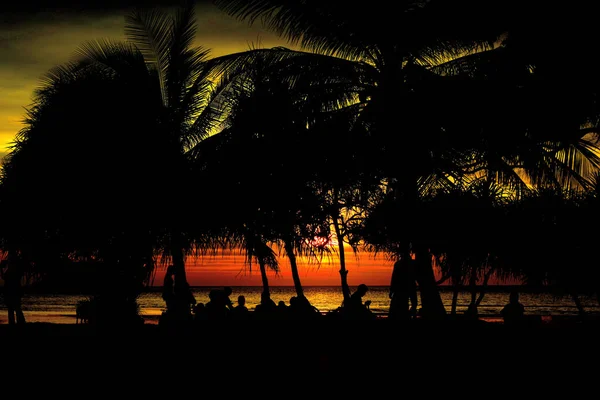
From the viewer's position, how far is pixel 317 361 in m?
10.1

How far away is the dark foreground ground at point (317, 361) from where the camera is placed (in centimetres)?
831

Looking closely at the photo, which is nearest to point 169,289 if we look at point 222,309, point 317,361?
point 222,309

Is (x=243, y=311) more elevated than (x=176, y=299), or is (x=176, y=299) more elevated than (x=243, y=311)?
(x=176, y=299)

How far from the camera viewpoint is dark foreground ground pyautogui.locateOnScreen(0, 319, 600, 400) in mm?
8312

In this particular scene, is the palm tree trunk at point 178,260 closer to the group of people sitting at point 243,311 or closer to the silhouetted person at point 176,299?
the silhouetted person at point 176,299

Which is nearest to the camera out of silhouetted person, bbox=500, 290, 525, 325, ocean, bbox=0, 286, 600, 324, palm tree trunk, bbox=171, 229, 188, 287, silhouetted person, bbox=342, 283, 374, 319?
silhouetted person, bbox=500, 290, 525, 325

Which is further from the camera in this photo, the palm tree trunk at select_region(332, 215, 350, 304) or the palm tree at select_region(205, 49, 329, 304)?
the palm tree trunk at select_region(332, 215, 350, 304)

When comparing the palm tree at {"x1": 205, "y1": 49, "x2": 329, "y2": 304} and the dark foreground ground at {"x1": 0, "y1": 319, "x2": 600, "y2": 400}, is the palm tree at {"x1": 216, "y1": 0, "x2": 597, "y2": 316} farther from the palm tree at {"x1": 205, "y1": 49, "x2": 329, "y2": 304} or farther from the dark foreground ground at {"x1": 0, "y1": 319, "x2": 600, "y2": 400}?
the dark foreground ground at {"x1": 0, "y1": 319, "x2": 600, "y2": 400}

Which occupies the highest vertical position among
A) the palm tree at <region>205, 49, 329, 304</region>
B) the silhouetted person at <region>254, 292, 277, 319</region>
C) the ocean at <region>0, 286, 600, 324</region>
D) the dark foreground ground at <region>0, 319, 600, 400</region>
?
the palm tree at <region>205, 49, 329, 304</region>

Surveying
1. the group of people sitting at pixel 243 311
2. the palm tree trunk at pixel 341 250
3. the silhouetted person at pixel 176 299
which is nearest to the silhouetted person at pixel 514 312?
the group of people sitting at pixel 243 311

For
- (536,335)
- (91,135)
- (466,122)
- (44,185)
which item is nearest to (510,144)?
(466,122)

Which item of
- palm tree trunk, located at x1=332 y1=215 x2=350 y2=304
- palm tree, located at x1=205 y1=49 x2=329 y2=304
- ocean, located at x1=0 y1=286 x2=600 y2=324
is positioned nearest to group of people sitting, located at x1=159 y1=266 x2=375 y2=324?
palm tree, located at x1=205 y1=49 x2=329 y2=304

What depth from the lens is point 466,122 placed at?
14.4 meters

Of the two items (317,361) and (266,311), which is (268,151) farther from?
(317,361)
